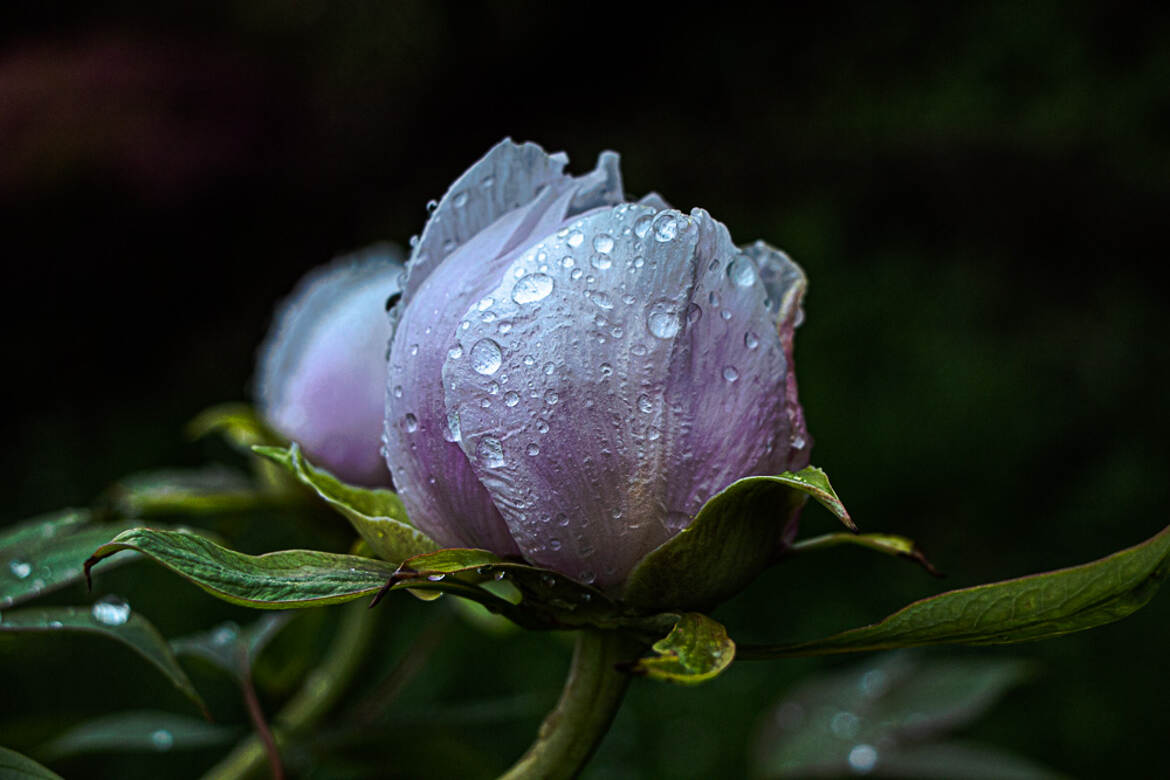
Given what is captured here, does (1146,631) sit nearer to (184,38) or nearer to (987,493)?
(987,493)

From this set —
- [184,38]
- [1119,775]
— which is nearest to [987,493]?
[1119,775]

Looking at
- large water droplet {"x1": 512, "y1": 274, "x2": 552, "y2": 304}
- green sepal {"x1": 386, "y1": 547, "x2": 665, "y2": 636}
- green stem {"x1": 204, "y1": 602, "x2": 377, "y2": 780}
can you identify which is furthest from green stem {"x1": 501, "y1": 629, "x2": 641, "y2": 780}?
green stem {"x1": 204, "y1": 602, "x2": 377, "y2": 780}

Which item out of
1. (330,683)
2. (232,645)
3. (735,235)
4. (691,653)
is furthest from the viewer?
(735,235)

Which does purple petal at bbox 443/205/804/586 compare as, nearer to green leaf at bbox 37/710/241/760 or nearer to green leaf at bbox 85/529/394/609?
green leaf at bbox 85/529/394/609

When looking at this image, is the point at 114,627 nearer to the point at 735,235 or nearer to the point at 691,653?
the point at 691,653

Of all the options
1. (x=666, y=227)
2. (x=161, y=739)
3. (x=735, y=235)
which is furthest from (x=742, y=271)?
(x=735, y=235)
